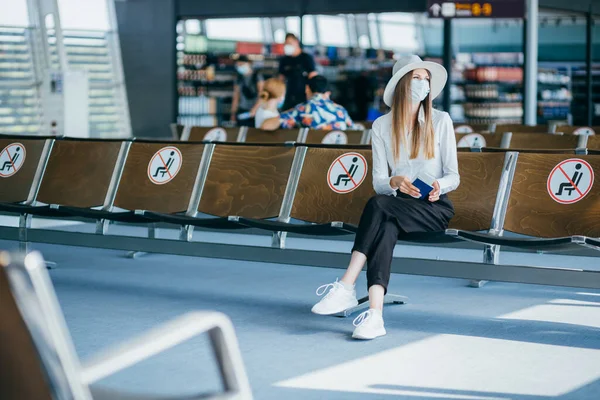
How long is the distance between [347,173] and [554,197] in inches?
44.5

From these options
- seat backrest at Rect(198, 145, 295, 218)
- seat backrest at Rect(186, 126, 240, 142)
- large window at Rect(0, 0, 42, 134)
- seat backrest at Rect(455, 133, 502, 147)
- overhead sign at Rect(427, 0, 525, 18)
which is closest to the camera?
seat backrest at Rect(198, 145, 295, 218)

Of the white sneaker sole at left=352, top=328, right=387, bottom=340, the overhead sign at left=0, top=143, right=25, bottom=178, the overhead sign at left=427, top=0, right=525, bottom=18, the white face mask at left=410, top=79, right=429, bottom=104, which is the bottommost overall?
the white sneaker sole at left=352, top=328, right=387, bottom=340

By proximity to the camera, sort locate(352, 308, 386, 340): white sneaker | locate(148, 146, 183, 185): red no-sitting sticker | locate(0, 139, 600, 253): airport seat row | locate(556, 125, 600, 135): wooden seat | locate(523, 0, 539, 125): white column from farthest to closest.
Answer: locate(523, 0, 539, 125): white column < locate(556, 125, 600, 135): wooden seat < locate(148, 146, 183, 185): red no-sitting sticker < locate(0, 139, 600, 253): airport seat row < locate(352, 308, 386, 340): white sneaker

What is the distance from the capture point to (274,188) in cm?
562

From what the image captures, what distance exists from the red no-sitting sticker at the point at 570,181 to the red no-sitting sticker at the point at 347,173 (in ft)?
3.29

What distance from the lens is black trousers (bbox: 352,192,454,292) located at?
177 inches

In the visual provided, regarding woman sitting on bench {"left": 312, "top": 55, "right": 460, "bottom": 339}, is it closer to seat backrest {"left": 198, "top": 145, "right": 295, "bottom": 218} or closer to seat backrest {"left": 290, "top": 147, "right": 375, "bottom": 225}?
seat backrest {"left": 290, "top": 147, "right": 375, "bottom": 225}

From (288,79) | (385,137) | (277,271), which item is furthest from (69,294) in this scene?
(288,79)

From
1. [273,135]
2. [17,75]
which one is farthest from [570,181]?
[17,75]

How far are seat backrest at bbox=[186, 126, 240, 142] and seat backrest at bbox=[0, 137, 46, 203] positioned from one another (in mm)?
2478

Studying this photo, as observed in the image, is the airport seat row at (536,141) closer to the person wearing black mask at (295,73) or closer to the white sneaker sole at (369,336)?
the person wearing black mask at (295,73)

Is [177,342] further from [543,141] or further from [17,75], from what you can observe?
[17,75]

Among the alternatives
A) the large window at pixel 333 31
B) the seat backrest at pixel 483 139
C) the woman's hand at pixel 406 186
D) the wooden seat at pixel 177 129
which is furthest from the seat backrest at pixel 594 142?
A: the large window at pixel 333 31

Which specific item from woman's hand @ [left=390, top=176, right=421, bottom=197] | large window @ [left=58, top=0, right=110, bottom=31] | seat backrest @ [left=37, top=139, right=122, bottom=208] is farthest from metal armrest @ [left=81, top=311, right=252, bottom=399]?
large window @ [left=58, top=0, right=110, bottom=31]
